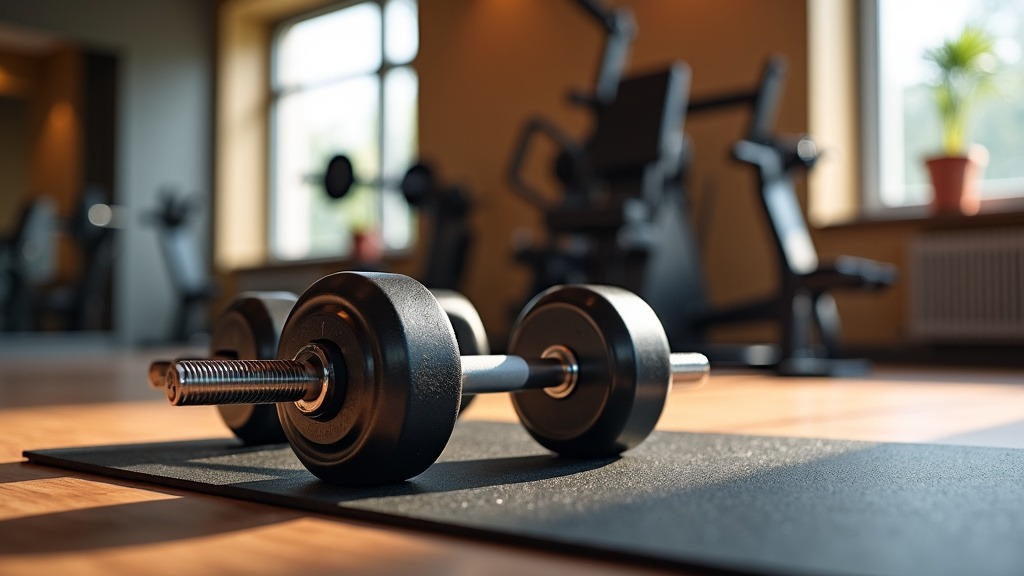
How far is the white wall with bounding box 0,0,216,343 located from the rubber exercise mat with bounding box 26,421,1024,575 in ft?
19.5

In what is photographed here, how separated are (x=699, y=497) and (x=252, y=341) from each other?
1.67 ft

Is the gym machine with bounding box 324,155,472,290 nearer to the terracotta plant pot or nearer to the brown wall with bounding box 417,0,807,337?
the brown wall with bounding box 417,0,807,337

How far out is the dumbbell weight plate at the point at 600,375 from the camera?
35.4 inches

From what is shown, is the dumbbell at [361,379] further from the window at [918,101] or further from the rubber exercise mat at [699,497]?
the window at [918,101]

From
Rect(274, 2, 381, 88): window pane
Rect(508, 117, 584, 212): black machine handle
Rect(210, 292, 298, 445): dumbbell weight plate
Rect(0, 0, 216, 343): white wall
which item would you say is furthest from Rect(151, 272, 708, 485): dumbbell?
Rect(0, 0, 216, 343): white wall

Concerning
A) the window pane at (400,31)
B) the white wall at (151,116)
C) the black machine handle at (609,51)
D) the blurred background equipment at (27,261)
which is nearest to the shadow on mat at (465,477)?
the black machine handle at (609,51)

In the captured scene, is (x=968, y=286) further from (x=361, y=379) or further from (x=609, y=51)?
(x=361, y=379)

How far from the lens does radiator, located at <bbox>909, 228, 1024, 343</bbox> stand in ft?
11.2

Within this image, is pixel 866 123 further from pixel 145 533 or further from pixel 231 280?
pixel 231 280

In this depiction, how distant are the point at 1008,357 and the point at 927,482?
2.98 m

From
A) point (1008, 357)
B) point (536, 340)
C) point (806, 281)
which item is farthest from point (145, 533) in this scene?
point (1008, 357)

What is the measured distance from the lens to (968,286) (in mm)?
3518

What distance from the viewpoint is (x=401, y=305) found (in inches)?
28.5

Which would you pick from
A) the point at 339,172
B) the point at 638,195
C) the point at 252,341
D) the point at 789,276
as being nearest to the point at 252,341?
the point at 252,341
